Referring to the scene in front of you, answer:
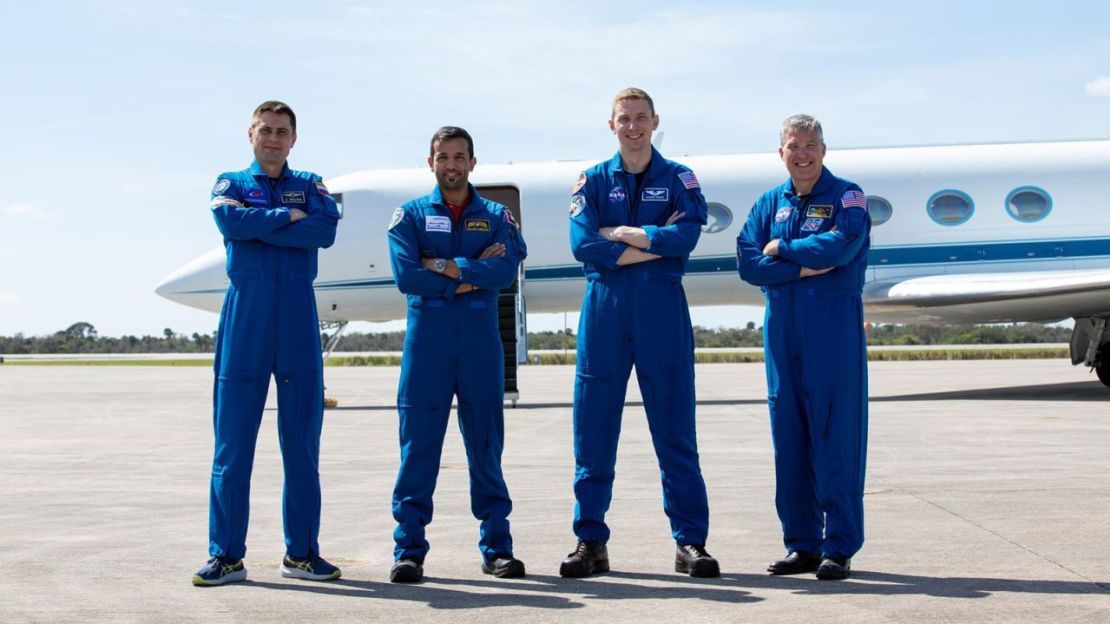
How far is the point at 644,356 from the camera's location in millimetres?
5531

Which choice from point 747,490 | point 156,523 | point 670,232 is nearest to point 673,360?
point 670,232

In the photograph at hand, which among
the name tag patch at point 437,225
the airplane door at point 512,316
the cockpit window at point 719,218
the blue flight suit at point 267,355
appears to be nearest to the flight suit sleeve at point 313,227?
the blue flight suit at point 267,355

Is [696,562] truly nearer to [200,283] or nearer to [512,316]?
[512,316]

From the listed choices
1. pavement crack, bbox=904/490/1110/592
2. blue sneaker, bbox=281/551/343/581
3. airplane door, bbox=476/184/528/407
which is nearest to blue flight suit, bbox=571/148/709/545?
blue sneaker, bbox=281/551/343/581

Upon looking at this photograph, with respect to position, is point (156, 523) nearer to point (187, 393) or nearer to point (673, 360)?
point (673, 360)

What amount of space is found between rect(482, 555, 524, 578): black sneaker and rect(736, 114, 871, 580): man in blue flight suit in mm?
1213

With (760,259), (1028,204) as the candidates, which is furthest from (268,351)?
(1028,204)

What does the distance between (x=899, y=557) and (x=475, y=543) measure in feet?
7.04

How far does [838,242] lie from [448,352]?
1940 millimetres

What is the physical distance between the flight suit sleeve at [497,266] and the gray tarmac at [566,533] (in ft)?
4.47

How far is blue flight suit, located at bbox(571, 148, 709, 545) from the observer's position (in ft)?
18.1

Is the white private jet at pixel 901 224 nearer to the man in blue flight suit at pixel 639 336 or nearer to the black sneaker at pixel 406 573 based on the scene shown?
the man in blue flight suit at pixel 639 336

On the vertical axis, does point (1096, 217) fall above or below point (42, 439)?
above

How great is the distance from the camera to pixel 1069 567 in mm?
5109
